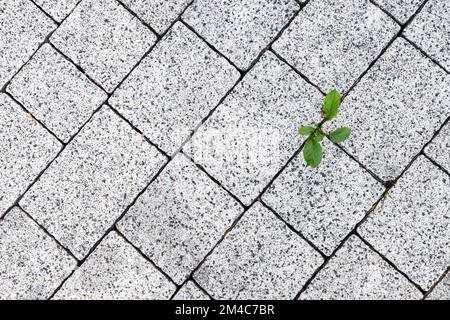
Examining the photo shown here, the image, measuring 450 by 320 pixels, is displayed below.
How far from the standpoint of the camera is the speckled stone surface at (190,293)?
274 centimetres

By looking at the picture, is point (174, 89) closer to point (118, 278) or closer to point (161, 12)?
point (161, 12)

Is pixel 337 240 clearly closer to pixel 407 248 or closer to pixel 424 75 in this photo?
pixel 407 248

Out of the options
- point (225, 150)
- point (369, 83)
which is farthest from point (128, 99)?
point (369, 83)

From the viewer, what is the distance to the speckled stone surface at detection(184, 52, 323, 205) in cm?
275

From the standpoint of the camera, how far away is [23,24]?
2.84m

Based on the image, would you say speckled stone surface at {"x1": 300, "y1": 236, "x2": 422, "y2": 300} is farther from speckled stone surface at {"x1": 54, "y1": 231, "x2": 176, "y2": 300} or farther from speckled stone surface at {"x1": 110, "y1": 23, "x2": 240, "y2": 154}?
speckled stone surface at {"x1": 110, "y1": 23, "x2": 240, "y2": 154}

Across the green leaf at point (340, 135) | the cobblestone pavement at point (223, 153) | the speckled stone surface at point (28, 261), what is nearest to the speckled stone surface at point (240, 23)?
the cobblestone pavement at point (223, 153)

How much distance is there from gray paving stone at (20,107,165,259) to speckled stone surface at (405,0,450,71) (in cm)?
143

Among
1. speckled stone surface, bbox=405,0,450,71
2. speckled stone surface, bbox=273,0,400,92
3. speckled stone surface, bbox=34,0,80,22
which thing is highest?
speckled stone surface, bbox=405,0,450,71

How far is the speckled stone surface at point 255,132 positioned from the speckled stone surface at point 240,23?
0.55ft

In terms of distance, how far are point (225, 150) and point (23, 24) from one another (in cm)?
123

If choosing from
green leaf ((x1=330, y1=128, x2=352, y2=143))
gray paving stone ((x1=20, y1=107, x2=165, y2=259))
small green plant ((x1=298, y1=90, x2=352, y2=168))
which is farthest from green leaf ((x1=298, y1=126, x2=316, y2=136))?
gray paving stone ((x1=20, y1=107, x2=165, y2=259))

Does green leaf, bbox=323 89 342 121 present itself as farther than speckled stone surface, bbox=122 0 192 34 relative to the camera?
No

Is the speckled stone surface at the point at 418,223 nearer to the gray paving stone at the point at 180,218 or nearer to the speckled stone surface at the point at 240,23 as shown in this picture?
the gray paving stone at the point at 180,218
